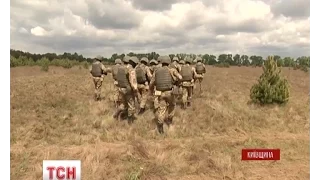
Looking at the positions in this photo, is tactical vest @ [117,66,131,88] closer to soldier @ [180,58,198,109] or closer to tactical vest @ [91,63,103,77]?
soldier @ [180,58,198,109]

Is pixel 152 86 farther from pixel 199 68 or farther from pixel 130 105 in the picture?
pixel 199 68

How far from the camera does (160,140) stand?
745 cm

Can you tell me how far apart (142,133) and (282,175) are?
3.79 meters

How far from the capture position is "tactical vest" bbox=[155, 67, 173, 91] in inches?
310

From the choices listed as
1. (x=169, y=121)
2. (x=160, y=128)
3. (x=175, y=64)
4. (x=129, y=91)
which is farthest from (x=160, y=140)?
(x=175, y=64)

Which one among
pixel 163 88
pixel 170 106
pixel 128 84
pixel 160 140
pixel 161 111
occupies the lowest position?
pixel 160 140

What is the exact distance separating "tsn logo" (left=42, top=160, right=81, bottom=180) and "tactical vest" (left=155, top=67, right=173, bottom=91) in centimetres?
322

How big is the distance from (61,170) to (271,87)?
9.03 metres

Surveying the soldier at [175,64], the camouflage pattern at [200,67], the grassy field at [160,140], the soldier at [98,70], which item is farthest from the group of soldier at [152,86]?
the camouflage pattern at [200,67]

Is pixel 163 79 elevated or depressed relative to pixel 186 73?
depressed

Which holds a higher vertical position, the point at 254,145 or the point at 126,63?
the point at 126,63
